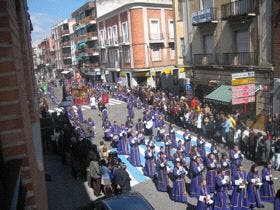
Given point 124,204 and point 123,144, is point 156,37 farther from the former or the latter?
point 124,204

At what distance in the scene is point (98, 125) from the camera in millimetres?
28359

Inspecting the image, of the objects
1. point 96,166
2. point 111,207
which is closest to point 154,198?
point 96,166

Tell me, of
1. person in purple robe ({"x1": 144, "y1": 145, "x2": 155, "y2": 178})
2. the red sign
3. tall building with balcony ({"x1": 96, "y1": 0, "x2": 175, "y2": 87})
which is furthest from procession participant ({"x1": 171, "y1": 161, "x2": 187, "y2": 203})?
tall building with balcony ({"x1": 96, "y1": 0, "x2": 175, "y2": 87})

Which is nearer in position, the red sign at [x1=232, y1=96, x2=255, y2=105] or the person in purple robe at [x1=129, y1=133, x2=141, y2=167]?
the person in purple robe at [x1=129, y1=133, x2=141, y2=167]

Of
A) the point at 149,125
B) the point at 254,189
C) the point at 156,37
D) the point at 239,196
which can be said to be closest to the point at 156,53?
the point at 156,37

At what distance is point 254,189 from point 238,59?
1267 cm

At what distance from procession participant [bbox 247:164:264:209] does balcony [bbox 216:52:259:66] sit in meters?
10.9

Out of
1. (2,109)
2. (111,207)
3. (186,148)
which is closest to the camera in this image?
(2,109)

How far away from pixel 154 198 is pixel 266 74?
10919 millimetres

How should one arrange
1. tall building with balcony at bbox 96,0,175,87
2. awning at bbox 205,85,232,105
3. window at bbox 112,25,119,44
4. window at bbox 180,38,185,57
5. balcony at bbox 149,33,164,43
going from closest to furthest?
awning at bbox 205,85,232,105 → window at bbox 180,38,185,57 → tall building with balcony at bbox 96,0,175,87 → balcony at bbox 149,33,164,43 → window at bbox 112,25,119,44

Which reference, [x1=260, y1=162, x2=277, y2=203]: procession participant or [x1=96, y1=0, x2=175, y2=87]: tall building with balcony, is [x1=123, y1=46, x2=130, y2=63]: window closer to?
[x1=96, y1=0, x2=175, y2=87]: tall building with balcony

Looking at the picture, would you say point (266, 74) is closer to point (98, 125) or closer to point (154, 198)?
point (154, 198)

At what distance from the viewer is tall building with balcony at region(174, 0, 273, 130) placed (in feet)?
68.9

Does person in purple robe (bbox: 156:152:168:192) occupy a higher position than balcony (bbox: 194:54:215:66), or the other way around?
balcony (bbox: 194:54:215:66)
